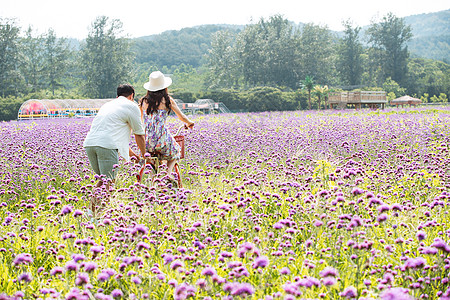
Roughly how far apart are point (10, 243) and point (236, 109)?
45783mm

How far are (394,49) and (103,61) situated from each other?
53597 millimetres

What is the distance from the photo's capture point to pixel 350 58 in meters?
78.2

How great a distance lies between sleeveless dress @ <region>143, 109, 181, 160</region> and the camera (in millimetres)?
5848

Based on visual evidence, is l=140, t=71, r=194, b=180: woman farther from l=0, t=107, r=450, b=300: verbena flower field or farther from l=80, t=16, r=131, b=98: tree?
l=80, t=16, r=131, b=98: tree

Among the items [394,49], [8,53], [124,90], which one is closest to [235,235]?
[124,90]

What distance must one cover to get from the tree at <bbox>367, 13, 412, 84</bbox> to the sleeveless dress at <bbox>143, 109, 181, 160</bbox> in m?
80.5

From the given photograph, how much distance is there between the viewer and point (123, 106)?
525 cm

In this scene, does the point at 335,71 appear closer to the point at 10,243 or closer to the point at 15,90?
the point at 15,90

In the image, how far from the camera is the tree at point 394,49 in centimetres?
7912

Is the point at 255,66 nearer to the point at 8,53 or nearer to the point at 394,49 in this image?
the point at 394,49

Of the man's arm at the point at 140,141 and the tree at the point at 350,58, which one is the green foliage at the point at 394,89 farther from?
the man's arm at the point at 140,141

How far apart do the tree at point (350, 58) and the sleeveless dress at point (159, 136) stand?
3062 inches

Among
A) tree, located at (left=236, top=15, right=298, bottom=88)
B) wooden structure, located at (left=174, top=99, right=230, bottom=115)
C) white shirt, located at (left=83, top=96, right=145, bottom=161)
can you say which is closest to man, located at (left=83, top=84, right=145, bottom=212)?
white shirt, located at (left=83, top=96, right=145, bottom=161)

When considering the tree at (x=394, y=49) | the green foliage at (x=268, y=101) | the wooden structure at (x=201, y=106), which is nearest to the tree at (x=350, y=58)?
the tree at (x=394, y=49)
